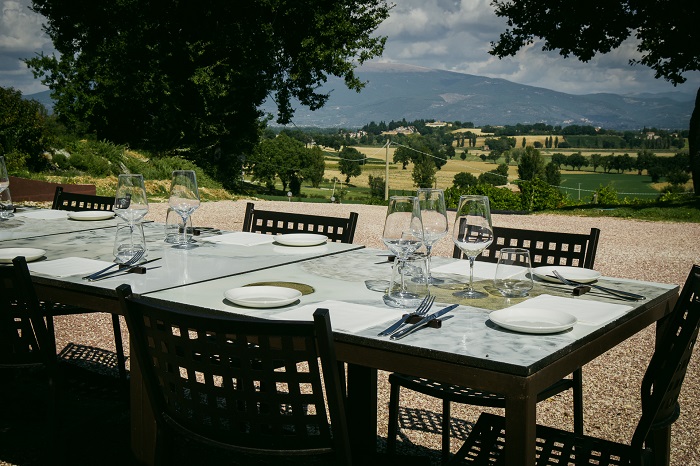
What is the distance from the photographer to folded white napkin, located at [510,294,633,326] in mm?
2204

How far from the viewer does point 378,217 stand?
16.7 metres

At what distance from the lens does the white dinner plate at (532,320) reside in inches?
79.3

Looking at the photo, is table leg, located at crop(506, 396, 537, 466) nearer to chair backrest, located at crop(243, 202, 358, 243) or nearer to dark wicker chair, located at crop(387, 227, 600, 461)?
dark wicker chair, located at crop(387, 227, 600, 461)

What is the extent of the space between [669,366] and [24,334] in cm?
228

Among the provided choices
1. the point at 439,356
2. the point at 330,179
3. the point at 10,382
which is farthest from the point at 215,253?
the point at 330,179

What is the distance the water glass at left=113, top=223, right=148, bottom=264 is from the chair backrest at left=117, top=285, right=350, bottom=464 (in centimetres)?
100

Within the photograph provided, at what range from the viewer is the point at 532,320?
2164 millimetres

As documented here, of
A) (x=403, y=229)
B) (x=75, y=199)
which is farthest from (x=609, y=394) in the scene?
(x=75, y=199)

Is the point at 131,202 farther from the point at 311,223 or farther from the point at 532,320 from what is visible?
the point at 532,320

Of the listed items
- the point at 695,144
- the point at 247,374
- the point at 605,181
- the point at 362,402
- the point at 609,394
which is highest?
the point at 695,144

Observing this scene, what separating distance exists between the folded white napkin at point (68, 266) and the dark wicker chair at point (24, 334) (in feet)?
0.86

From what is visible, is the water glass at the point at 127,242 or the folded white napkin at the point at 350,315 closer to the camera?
the folded white napkin at the point at 350,315

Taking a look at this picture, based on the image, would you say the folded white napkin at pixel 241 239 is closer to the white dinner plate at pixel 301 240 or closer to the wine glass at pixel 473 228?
the white dinner plate at pixel 301 240

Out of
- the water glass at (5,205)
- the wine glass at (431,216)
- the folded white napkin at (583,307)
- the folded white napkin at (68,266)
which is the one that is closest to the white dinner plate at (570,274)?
the folded white napkin at (583,307)
